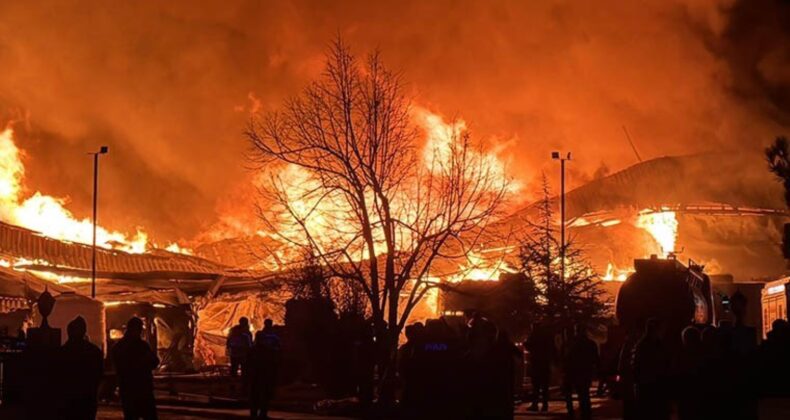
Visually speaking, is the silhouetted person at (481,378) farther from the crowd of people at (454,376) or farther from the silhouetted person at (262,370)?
the silhouetted person at (262,370)

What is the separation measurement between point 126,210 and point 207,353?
34998mm

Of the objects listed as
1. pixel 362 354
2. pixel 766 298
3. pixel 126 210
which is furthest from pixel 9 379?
pixel 126 210

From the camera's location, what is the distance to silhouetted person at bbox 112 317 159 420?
14.8 m

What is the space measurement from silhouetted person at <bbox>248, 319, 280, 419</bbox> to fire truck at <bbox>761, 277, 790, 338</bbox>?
15.3 meters

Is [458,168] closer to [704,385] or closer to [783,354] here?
[783,354]

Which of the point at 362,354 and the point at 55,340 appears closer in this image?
the point at 55,340

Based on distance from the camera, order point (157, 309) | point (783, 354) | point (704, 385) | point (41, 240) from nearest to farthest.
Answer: point (704, 385), point (783, 354), point (157, 309), point (41, 240)

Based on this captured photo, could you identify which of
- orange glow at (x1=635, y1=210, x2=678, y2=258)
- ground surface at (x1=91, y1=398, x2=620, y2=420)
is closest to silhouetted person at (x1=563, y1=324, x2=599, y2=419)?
ground surface at (x1=91, y1=398, x2=620, y2=420)

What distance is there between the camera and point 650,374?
1462cm

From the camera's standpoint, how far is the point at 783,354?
878 inches

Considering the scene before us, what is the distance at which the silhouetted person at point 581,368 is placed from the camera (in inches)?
824

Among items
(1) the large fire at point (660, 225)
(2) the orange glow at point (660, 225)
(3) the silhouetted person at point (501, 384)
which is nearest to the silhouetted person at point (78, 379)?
(3) the silhouetted person at point (501, 384)

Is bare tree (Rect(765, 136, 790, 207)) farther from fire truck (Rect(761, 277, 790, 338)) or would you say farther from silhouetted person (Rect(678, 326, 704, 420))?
silhouetted person (Rect(678, 326, 704, 420))

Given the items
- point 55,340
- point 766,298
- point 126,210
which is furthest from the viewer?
point 126,210
